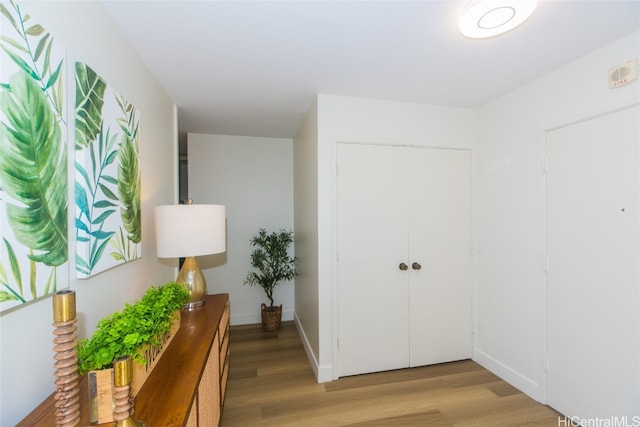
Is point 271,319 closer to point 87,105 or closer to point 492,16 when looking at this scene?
point 87,105

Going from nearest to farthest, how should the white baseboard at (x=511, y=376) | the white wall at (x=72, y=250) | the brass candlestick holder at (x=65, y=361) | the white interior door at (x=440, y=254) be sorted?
the brass candlestick holder at (x=65, y=361) < the white wall at (x=72, y=250) < the white baseboard at (x=511, y=376) < the white interior door at (x=440, y=254)

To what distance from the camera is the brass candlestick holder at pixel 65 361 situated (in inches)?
27.4

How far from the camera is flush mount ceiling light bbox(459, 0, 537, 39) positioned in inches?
47.0

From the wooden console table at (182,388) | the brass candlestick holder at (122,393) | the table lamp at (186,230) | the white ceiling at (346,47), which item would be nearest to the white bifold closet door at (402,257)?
the white ceiling at (346,47)

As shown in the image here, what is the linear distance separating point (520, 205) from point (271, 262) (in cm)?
271

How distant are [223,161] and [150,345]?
282 cm

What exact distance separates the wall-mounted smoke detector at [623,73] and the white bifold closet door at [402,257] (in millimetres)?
1105

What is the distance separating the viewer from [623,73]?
5.19 ft

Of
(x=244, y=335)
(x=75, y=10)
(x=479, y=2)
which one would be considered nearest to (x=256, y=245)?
(x=244, y=335)

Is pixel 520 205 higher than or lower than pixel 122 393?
higher

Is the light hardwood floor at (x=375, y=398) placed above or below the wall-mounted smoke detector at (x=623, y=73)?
below

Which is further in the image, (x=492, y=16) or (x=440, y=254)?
(x=440, y=254)

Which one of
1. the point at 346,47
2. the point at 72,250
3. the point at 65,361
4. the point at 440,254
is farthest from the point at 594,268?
the point at 72,250

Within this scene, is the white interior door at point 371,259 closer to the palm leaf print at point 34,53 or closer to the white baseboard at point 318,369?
the white baseboard at point 318,369
